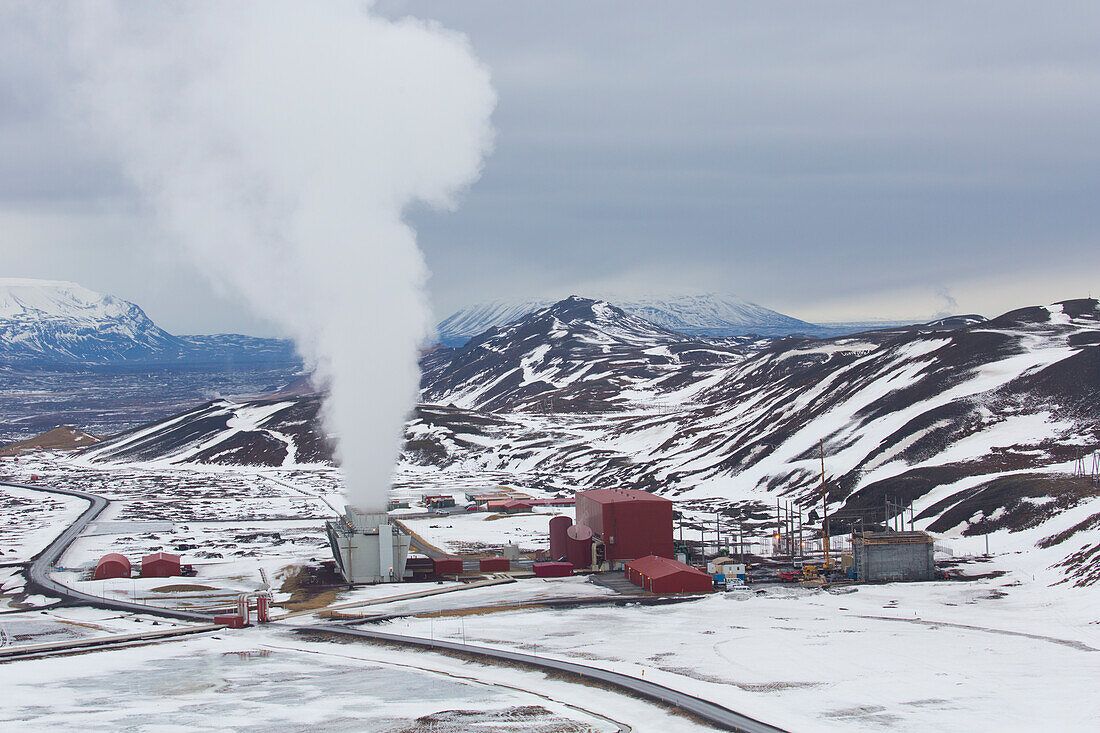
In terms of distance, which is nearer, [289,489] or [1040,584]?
[1040,584]

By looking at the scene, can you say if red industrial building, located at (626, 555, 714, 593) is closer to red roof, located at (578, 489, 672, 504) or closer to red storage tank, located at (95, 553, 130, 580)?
red roof, located at (578, 489, 672, 504)

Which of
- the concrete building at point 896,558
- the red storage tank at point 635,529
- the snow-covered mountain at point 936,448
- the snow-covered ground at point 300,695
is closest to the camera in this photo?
the snow-covered ground at point 300,695

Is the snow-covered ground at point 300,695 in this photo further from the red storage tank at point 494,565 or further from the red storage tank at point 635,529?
the red storage tank at point 635,529

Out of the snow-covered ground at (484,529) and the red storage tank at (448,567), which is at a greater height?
the snow-covered ground at (484,529)

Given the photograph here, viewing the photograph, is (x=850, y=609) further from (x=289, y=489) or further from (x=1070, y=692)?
(x=289, y=489)

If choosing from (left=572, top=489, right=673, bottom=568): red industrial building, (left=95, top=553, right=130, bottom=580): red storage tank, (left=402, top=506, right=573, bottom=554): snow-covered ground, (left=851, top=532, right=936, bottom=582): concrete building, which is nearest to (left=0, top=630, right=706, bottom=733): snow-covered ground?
(left=95, top=553, right=130, bottom=580): red storage tank

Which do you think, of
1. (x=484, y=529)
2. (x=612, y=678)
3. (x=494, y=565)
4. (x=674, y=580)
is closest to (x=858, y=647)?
(x=612, y=678)

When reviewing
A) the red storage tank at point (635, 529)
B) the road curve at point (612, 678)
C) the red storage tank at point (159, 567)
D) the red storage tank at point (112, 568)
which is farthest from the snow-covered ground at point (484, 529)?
the road curve at point (612, 678)

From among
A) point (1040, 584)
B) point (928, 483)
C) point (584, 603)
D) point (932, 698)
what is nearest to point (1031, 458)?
point (928, 483)
